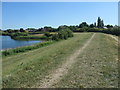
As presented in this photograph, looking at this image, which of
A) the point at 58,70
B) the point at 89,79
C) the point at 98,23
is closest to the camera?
the point at 89,79

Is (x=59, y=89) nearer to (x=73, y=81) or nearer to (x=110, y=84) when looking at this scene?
(x=73, y=81)

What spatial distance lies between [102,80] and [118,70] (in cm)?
166

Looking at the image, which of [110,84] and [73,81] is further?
[73,81]

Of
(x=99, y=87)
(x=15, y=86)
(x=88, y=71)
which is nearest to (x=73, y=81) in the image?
(x=99, y=87)

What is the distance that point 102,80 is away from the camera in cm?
582

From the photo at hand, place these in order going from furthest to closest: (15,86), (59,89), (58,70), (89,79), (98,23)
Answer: (98,23), (58,70), (89,79), (15,86), (59,89)

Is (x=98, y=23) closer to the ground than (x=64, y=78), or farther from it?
farther from it

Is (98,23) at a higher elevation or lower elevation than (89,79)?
higher

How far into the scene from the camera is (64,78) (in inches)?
246

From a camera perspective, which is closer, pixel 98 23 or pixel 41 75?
pixel 41 75

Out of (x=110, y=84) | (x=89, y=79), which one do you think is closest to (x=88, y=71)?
(x=89, y=79)

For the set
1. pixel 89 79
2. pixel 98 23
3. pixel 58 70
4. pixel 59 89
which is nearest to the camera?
pixel 59 89

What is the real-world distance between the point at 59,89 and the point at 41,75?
5.92 ft

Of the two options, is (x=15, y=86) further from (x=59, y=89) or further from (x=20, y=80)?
(x=59, y=89)
